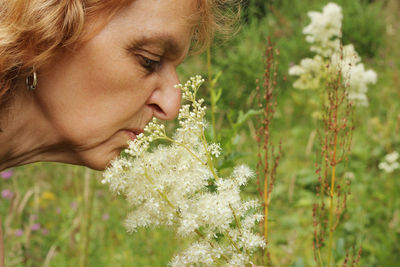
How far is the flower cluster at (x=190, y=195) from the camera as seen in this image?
0.84m

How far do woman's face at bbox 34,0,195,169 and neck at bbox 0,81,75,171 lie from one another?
0.09 feet

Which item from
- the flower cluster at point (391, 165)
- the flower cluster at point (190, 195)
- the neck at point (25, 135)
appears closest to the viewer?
the flower cluster at point (190, 195)

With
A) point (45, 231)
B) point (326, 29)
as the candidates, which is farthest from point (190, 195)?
point (45, 231)

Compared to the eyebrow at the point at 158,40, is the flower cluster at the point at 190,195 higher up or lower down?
lower down

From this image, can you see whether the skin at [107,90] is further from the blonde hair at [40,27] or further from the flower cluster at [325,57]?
the flower cluster at [325,57]

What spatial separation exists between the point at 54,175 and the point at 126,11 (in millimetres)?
2349

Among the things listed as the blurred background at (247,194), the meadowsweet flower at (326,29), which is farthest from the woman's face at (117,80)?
the meadowsweet flower at (326,29)

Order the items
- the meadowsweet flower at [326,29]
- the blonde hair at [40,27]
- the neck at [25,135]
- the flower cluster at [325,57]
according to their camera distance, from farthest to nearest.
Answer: the meadowsweet flower at [326,29] → the flower cluster at [325,57] → the neck at [25,135] → the blonde hair at [40,27]

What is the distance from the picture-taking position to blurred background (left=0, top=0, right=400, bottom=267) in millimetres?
2236

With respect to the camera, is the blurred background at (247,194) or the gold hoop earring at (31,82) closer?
the gold hoop earring at (31,82)

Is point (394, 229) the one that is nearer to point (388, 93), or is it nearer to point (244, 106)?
point (244, 106)

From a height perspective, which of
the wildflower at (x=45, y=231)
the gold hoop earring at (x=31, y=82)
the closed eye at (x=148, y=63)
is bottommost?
the gold hoop earring at (x=31, y=82)

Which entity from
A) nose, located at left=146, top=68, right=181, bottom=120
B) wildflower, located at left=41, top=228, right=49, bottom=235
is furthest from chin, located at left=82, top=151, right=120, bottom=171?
wildflower, located at left=41, top=228, right=49, bottom=235

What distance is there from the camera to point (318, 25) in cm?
227
